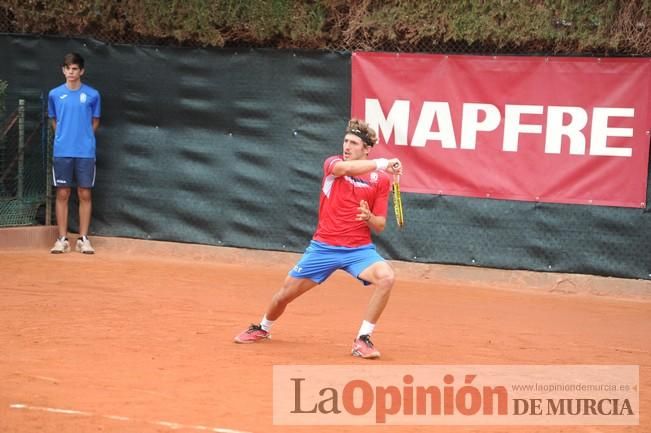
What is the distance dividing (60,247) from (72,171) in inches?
36.1

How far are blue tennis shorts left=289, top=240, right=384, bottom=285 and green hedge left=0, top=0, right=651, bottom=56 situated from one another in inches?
172

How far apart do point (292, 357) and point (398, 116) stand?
→ 477cm

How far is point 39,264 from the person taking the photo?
12.4 m

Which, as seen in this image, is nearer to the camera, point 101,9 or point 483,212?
point 483,212

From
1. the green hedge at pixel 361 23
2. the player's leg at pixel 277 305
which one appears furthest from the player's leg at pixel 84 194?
the player's leg at pixel 277 305

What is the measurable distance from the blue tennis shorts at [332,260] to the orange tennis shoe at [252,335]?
62 cm

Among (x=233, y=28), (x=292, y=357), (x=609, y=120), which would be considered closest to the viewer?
(x=292, y=357)

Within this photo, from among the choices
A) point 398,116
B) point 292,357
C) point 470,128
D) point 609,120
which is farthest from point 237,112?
point 292,357

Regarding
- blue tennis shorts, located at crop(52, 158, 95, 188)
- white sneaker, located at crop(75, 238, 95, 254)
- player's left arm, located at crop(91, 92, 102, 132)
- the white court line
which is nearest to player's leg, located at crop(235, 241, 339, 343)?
the white court line

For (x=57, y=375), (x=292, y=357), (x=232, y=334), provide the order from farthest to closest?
(x=232, y=334), (x=292, y=357), (x=57, y=375)

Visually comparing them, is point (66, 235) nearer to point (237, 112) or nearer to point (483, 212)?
point (237, 112)

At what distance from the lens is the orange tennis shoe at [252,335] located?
28.0 feet

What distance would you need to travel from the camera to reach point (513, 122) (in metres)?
11.8

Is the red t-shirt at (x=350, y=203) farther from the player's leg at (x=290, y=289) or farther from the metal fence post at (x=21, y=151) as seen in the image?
the metal fence post at (x=21, y=151)
